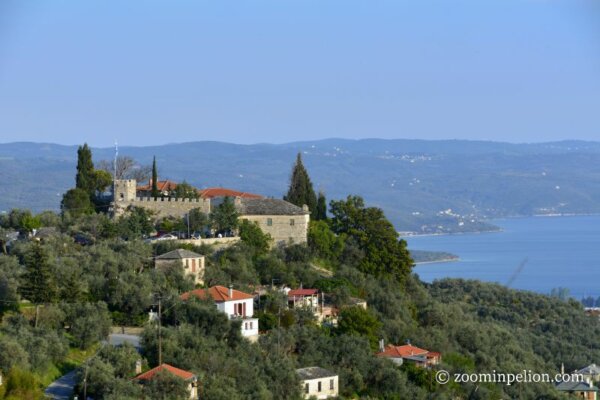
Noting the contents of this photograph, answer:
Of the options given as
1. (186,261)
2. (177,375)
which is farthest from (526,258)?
(177,375)

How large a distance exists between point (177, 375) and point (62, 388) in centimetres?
261

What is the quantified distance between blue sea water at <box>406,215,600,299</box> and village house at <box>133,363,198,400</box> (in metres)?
65.6

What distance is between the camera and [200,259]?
128ft

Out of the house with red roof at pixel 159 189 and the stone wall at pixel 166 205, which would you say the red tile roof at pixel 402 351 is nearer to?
the stone wall at pixel 166 205

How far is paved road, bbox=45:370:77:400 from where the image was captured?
27500 millimetres

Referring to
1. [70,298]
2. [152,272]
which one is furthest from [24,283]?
[152,272]

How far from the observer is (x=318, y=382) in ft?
104

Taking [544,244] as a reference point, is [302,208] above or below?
above

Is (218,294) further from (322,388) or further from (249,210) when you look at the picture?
(249,210)

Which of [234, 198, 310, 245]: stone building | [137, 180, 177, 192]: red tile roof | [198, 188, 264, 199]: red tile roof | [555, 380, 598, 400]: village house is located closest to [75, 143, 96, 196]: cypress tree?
[137, 180, 177, 192]: red tile roof

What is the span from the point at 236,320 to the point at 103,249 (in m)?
6.91

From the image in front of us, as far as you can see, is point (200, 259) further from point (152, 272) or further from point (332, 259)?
point (332, 259)

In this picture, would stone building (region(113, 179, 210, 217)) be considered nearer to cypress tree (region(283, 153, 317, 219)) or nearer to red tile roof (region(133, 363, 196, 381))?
cypress tree (region(283, 153, 317, 219))

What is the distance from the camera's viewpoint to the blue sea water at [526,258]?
105 metres
